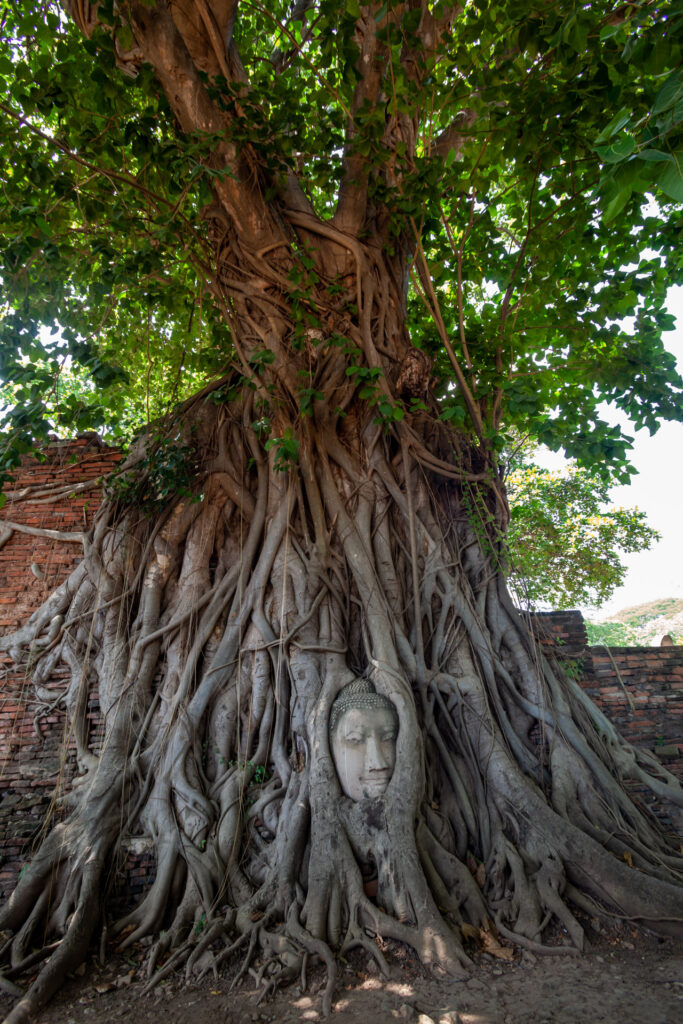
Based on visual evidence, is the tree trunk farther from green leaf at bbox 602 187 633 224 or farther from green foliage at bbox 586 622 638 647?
green foliage at bbox 586 622 638 647

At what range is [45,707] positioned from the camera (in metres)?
3.82

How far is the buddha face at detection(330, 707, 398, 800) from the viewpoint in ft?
9.36

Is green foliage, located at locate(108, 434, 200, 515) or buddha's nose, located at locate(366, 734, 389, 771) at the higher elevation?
green foliage, located at locate(108, 434, 200, 515)

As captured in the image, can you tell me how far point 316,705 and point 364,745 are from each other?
372mm

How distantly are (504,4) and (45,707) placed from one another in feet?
17.4

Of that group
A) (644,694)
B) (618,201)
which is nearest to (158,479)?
(618,201)

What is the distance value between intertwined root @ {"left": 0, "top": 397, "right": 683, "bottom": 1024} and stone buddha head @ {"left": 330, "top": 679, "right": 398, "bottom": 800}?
0.06 metres

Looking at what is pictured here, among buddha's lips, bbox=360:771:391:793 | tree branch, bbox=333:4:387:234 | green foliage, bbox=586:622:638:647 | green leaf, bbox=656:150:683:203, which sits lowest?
buddha's lips, bbox=360:771:391:793

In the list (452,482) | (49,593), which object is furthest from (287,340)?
(49,593)

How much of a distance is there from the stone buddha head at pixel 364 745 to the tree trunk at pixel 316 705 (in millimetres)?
51

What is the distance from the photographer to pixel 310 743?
9.89 feet

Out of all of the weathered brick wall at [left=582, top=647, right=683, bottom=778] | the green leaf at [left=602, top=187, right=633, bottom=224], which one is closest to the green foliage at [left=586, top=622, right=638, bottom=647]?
the weathered brick wall at [left=582, top=647, right=683, bottom=778]

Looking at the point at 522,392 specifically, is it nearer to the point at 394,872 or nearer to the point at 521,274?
the point at 521,274

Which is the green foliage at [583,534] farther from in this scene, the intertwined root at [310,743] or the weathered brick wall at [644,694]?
the intertwined root at [310,743]
